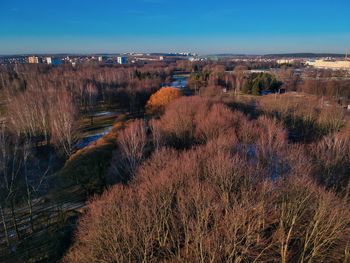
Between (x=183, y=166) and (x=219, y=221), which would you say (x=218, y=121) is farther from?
(x=219, y=221)

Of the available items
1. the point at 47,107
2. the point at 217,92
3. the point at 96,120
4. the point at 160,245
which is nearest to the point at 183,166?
the point at 160,245

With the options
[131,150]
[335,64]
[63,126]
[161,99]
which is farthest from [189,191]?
[335,64]

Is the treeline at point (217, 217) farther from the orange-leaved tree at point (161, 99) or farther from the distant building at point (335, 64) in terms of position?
the distant building at point (335, 64)

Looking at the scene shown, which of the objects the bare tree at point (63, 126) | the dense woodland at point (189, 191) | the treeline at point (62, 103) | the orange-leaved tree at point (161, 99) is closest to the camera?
the dense woodland at point (189, 191)

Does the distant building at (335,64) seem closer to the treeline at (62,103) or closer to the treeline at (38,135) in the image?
the treeline at (62,103)

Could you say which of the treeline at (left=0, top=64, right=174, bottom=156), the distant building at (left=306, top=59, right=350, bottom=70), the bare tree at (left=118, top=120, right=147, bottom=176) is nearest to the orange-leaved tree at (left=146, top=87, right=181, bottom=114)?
the treeline at (left=0, top=64, right=174, bottom=156)

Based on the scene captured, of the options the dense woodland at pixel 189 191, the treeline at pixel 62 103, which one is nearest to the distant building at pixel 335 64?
the treeline at pixel 62 103

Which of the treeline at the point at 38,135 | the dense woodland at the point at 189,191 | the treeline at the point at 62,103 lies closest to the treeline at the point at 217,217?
the dense woodland at the point at 189,191

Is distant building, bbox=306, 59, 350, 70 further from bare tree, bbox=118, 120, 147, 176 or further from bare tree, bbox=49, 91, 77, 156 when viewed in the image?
bare tree, bbox=118, 120, 147, 176

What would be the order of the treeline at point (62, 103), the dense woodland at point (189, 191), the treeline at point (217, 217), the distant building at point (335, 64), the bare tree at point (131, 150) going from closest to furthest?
the treeline at point (217, 217)
the dense woodland at point (189, 191)
the bare tree at point (131, 150)
the treeline at point (62, 103)
the distant building at point (335, 64)

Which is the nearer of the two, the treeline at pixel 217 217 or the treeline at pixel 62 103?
the treeline at pixel 217 217

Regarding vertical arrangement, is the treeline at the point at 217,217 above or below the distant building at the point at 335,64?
below
